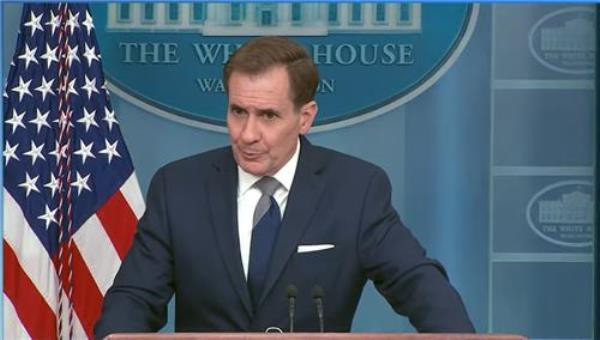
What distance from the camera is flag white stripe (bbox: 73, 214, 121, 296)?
6680 millimetres

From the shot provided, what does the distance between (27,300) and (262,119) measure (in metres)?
1.94

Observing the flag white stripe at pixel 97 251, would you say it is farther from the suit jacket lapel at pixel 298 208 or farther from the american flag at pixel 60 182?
the suit jacket lapel at pixel 298 208

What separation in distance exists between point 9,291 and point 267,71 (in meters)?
2.07

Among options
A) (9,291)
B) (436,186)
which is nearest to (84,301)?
(9,291)

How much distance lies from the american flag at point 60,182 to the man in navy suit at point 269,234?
1441 millimetres

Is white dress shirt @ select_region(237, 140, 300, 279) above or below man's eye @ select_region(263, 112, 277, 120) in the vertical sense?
below

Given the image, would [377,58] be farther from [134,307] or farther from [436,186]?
[134,307]

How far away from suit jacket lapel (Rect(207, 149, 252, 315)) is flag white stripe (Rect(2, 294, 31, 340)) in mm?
1665

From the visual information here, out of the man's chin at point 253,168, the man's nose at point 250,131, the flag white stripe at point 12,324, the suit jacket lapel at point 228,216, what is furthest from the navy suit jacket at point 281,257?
the flag white stripe at point 12,324

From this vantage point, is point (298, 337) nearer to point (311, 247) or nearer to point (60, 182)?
point (311, 247)

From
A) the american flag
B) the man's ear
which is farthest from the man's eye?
the american flag

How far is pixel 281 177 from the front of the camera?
5.28m

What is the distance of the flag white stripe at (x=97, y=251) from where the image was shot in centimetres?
668

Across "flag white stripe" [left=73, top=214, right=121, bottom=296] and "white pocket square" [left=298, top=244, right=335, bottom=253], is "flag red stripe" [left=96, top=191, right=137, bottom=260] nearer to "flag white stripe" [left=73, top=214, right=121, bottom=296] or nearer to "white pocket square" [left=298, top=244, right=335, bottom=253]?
"flag white stripe" [left=73, top=214, right=121, bottom=296]
